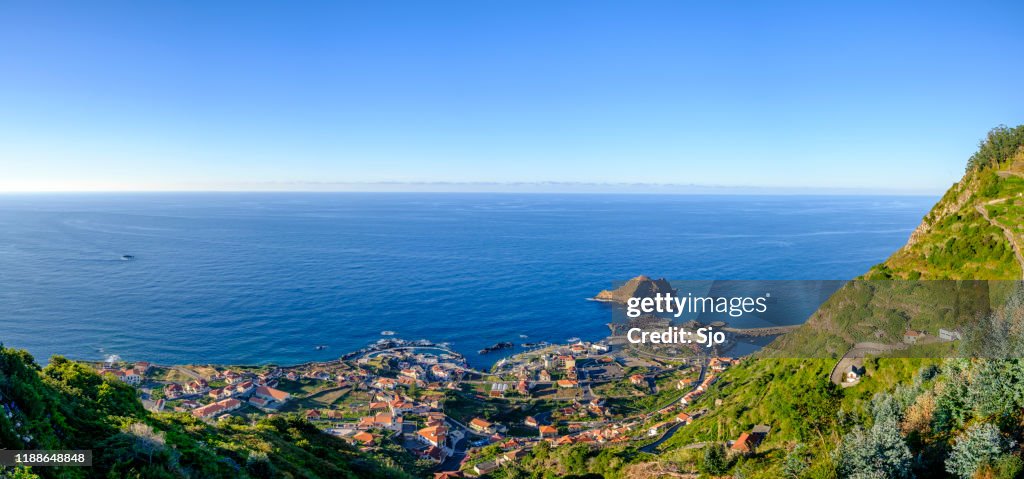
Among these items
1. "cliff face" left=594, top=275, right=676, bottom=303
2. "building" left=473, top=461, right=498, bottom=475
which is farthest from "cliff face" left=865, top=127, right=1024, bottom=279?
"cliff face" left=594, top=275, right=676, bottom=303

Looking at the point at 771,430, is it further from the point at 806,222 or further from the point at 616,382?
the point at 806,222

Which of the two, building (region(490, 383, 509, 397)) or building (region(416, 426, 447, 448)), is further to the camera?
building (region(490, 383, 509, 397))

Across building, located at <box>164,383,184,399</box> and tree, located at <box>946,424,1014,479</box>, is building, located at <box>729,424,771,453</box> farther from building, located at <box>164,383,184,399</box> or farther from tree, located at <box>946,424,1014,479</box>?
building, located at <box>164,383,184,399</box>

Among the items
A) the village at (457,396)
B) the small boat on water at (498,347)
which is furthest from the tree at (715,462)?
the small boat on water at (498,347)

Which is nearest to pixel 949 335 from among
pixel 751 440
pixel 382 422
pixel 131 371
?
pixel 751 440

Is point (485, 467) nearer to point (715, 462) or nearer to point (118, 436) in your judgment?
point (715, 462)
